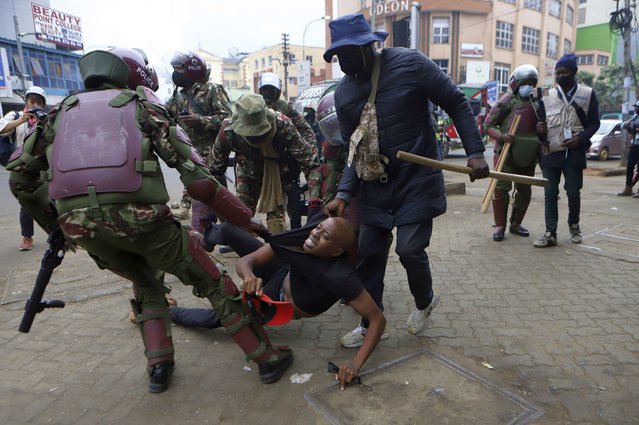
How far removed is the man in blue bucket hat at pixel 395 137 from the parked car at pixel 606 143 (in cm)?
1398

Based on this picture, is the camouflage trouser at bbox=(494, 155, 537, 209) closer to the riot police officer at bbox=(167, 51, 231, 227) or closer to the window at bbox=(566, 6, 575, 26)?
the riot police officer at bbox=(167, 51, 231, 227)

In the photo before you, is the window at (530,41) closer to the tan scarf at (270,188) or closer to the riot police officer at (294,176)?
the riot police officer at (294,176)

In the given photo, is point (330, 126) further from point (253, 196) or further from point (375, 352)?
point (375, 352)

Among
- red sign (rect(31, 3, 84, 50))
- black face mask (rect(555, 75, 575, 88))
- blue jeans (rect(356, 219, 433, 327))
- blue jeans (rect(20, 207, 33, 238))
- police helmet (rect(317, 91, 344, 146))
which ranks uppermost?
red sign (rect(31, 3, 84, 50))

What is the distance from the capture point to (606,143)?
1435 centimetres

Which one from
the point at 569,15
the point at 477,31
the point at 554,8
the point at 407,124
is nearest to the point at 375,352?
the point at 407,124

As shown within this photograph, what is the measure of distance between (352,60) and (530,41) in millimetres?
42228

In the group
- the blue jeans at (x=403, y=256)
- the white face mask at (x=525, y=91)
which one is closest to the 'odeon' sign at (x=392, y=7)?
the white face mask at (x=525, y=91)

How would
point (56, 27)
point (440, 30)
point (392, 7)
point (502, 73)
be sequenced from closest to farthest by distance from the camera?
point (56, 27), point (392, 7), point (440, 30), point (502, 73)

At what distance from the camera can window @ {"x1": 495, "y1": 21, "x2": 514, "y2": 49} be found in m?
35.9

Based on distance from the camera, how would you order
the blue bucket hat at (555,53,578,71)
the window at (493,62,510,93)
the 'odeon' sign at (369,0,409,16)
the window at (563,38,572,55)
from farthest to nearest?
the window at (563,38,572,55) < the window at (493,62,510,93) < the 'odeon' sign at (369,0,409,16) < the blue bucket hat at (555,53,578,71)

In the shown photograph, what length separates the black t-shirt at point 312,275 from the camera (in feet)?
7.63

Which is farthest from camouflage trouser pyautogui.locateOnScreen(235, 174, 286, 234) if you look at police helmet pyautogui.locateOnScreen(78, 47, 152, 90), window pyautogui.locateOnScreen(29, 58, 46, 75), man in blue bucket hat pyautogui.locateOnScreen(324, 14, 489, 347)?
window pyautogui.locateOnScreen(29, 58, 46, 75)

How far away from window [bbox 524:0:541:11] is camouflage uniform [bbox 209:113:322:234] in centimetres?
4068
